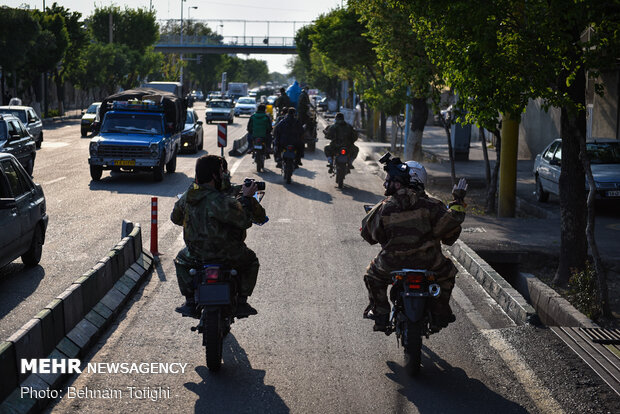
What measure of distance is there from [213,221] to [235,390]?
1348 mm

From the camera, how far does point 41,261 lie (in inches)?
439

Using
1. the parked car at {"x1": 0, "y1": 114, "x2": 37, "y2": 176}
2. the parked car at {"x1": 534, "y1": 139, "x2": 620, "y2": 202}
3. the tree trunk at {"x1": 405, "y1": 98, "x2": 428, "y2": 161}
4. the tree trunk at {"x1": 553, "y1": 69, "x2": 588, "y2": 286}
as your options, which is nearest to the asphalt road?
the tree trunk at {"x1": 553, "y1": 69, "x2": 588, "y2": 286}

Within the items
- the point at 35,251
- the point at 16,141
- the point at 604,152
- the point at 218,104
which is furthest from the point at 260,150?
the point at 218,104

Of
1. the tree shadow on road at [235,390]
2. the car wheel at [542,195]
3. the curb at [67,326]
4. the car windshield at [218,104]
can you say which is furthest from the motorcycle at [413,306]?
the car windshield at [218,104]

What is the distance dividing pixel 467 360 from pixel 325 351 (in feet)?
3.95

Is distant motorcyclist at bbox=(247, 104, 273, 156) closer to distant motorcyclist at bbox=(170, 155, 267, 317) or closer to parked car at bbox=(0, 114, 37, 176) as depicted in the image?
parked car at bbox=(0, 114, 37, 176)

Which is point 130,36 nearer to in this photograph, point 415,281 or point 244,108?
point 244,108

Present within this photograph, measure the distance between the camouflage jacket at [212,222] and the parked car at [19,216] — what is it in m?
3.13

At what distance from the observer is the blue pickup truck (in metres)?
21.2

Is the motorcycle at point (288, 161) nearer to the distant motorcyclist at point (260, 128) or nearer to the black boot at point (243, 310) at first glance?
the distant motorcyclist at point (260, 128)

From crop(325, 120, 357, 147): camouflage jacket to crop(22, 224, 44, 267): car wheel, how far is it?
37.3 feet

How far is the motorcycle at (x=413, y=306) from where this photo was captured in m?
6.34

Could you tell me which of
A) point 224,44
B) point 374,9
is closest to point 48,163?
point 374,9

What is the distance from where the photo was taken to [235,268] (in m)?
6.90
